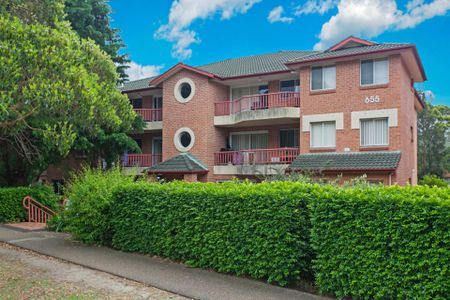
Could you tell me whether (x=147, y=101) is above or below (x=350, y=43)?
below

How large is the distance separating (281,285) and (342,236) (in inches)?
59.1

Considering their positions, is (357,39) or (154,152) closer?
(357,39)

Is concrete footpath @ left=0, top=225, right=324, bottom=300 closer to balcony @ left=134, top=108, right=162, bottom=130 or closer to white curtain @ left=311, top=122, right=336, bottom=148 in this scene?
white curtain @ left=311, top=122, right=336, bottom=148

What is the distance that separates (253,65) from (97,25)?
1047 cm

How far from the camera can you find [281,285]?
7020 millimetres

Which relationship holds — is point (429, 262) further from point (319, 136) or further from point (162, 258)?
point (319, 136)

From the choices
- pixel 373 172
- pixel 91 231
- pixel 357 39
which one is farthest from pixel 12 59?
pixel 357 39

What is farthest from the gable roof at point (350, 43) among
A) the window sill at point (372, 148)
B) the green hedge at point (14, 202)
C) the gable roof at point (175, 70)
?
the green hedge at point (14, 202)

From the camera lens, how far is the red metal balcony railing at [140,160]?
2666 cm

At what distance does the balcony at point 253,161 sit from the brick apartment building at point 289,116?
0.19 ft

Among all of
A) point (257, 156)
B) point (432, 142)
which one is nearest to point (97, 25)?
point (257, 156)

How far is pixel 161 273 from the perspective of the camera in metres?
7.93

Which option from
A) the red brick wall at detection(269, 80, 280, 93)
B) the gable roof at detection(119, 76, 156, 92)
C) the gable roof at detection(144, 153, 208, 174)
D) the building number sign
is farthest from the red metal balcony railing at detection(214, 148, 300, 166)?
the gable roof at detection(119, 76, 156, 92)

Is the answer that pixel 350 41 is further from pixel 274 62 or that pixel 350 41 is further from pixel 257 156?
pixel 257 156
